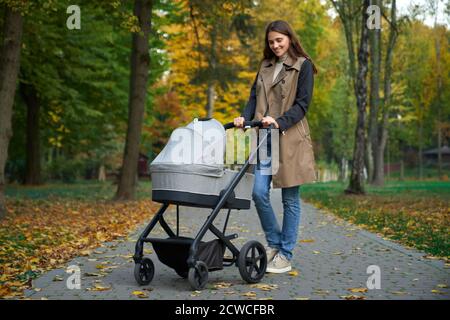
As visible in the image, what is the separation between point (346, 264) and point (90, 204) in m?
10.9

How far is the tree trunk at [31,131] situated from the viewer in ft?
91.0

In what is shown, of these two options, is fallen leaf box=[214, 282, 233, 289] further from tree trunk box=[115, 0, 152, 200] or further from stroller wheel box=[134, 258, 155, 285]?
tree trunk box=[115, 0, 152, 200]

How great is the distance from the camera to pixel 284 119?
21.0 ft

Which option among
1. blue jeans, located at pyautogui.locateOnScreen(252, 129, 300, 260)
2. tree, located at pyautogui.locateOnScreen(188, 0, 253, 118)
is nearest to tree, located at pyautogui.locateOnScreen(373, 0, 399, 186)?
tree, located at pyautogui.locateOnScreen(188, 0, 253, 118)

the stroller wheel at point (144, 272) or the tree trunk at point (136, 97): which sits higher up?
the tree trunk at point (136, 97)

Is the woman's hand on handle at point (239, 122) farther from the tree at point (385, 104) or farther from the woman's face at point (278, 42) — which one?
the tree at point (385, 104)

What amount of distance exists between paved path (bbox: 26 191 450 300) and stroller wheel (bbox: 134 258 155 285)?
0.24 feet

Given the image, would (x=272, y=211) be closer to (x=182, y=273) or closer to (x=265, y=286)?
(x=265, y=286)

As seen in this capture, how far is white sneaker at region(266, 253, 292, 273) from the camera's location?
677cm

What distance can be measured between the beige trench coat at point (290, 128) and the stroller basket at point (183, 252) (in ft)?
2.84

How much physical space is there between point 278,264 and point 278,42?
209 cm

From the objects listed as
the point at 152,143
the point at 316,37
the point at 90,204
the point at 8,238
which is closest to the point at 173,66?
the point at 152,143

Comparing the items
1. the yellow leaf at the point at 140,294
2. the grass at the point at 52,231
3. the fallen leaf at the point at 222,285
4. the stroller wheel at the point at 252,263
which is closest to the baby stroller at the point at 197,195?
the stroller wheel at the point at 252,263
